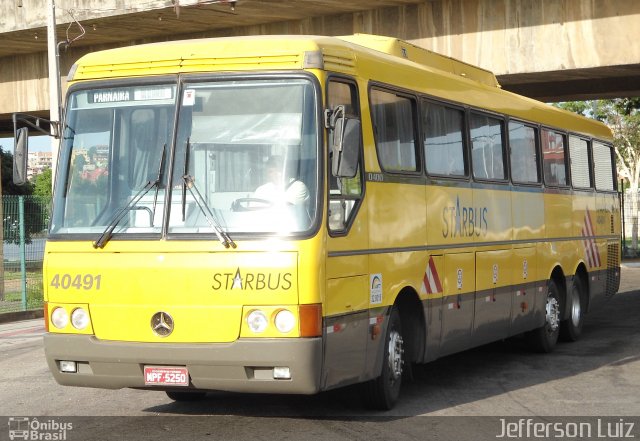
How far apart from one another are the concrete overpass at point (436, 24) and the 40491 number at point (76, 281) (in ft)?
41.3

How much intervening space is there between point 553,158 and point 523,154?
145 cm

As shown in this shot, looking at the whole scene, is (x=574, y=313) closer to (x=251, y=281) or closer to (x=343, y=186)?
(x=343, y=186)

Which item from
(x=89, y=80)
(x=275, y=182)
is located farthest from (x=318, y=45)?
(x=89, y=80)

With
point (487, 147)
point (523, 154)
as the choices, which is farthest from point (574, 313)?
point (487, 147)

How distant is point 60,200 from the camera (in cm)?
1005

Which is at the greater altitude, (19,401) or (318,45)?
(318,45)

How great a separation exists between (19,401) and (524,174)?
6.73 meters

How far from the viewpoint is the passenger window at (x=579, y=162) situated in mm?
17172

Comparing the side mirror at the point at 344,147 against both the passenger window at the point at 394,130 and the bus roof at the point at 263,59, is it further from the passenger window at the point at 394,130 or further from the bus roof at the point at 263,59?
the passenger window at the point at 394,130

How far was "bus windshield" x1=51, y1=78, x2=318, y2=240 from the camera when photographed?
369 inches

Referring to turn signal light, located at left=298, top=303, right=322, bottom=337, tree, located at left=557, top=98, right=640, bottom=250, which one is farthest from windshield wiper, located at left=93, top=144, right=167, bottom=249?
tree, located at left=557, top=98, right=640, bottom=250

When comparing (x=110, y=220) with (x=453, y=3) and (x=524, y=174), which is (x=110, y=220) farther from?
(x=453, y=3)

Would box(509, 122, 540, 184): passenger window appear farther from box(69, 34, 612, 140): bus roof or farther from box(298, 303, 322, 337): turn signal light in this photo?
box(298, 303, 322, 337): turn signal light

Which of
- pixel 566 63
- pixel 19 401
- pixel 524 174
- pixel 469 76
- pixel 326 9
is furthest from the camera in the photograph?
pixel 326 9
